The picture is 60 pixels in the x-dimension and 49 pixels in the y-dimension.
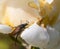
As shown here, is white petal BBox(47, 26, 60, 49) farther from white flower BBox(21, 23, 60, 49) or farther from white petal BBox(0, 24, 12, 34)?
white petal BBox(0, 24, 12, 34)

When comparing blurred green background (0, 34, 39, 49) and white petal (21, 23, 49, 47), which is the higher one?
white petal (21, 23, 49, 47)

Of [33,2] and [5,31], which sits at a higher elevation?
[33,2]

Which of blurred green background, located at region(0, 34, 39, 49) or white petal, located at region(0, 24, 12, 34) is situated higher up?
white petal, located at region(0, 24, 12, 34)

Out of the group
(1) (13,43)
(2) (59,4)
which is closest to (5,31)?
(1) (13,43)

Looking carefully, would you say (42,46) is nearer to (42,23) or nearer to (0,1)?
(42,23)

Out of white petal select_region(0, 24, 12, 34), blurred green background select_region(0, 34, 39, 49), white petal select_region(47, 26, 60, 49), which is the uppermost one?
white petal select_region(47, 26, 60, 49)

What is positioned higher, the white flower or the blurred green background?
the white flower

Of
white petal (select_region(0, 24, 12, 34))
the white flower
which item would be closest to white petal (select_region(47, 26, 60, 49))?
the white flower

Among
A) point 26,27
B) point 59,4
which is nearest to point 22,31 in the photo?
point 26,27
